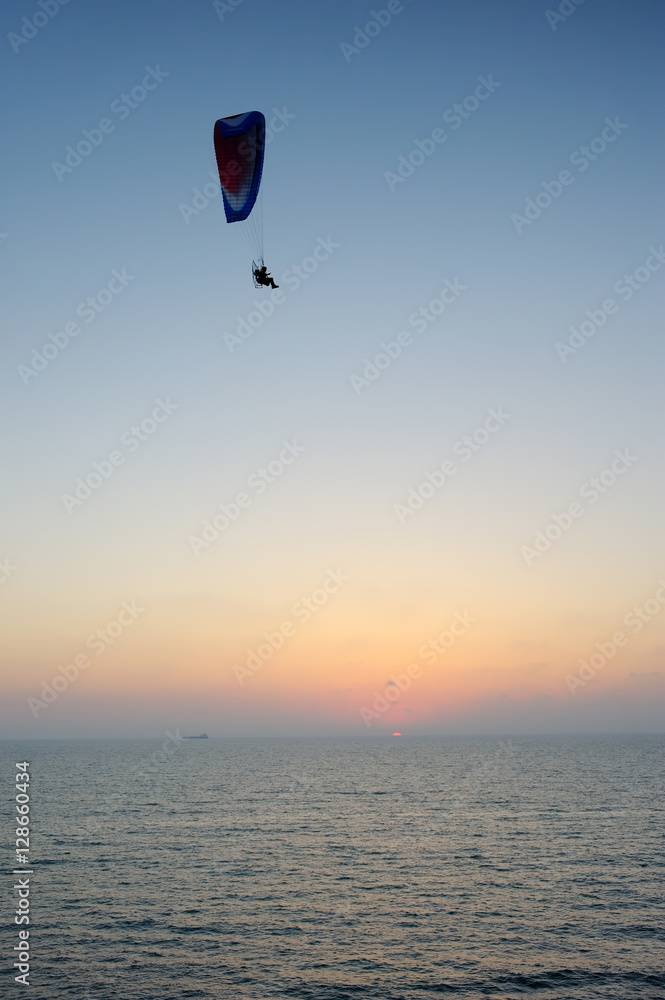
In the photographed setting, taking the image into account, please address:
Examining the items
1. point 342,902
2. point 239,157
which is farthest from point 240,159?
point 342,902

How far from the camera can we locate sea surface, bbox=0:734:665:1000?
3052 centimetres

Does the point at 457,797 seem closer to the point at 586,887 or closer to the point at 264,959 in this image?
the point at 586,887

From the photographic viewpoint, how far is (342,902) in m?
41.0

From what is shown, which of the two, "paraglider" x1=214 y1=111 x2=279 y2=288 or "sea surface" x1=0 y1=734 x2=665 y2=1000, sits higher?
"paraglider" x1=214 y1=111 x2=279 y2=288

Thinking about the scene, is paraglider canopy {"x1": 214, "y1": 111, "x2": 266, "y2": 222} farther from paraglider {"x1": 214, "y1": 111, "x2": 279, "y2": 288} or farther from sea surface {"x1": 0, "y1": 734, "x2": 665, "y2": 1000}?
sea surface {"x1": 0, "y1": 734, "x2": 665, "y2": 1000}

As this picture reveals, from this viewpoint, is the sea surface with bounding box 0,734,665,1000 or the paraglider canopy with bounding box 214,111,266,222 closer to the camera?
the sea surface with bounding box 0,734,665,1000

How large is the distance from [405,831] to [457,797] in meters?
29.5

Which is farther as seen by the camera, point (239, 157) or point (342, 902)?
point (342, 902)

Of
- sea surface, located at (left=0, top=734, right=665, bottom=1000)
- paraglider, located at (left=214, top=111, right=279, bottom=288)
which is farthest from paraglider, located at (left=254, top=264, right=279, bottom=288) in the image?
sea surface, located at (left=0, top=734, right=665, bottom=1000)

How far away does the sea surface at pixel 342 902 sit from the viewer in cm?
3052

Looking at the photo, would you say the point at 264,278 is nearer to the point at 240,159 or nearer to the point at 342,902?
the point at 240,159

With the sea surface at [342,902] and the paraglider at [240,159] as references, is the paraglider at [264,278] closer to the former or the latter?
the paraglider at [240,159]

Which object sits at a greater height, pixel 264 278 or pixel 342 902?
pixel 264 278

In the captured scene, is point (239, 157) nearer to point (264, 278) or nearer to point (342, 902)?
point (264, 278)
